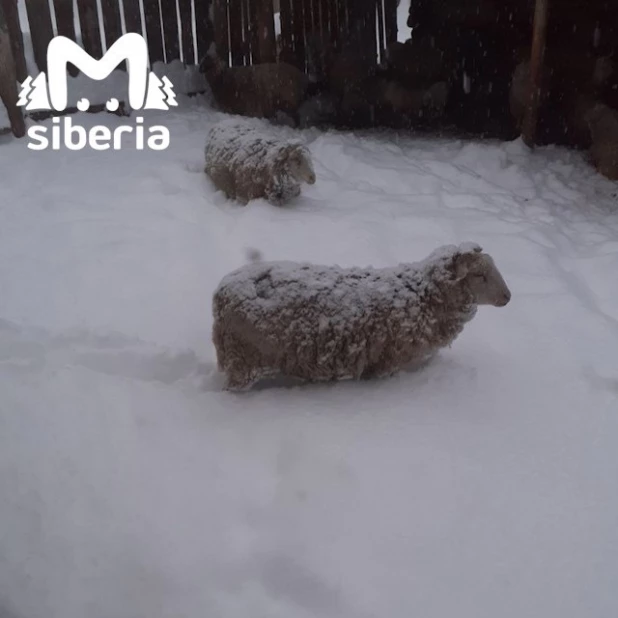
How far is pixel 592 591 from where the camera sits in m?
1.89

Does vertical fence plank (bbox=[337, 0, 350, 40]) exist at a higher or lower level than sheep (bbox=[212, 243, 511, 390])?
higher

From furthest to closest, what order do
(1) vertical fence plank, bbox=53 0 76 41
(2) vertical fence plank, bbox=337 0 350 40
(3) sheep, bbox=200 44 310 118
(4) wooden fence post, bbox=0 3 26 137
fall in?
(2) vertical fence plank, bbox=337 0 350 40, (3) sheep, bbox=200 44 310 118, (1) vertical fence plank, bbox=53 0 76 41, (4) wooden fence post, bbox=0 3 26 137

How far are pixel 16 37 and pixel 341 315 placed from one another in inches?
233

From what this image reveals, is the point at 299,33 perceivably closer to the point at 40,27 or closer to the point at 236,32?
the point at 236,32

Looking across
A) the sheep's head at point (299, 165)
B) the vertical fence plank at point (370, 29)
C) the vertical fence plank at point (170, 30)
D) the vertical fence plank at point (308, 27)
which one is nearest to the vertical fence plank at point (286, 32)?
the vertical fence plank at point (308, 27)

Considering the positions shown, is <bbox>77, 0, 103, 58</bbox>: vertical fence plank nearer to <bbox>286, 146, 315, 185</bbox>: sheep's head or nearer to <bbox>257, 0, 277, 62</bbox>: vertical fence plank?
<bbox>257, 0, 277, 62</bbox>: vertical fence plank

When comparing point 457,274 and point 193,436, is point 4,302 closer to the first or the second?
point 193,436

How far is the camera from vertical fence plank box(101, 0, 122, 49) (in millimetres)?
7586

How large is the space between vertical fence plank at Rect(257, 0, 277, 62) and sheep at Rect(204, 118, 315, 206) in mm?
2679

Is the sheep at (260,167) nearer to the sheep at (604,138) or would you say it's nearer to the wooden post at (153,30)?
the sheep at (604,138)

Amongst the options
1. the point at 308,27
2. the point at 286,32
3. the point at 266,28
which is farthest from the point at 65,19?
the point at 308,27

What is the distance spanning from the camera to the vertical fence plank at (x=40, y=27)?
7172 millimetres

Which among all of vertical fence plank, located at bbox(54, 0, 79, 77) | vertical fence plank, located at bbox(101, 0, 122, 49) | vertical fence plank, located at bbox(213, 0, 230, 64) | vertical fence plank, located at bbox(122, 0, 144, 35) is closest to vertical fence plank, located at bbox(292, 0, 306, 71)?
vertical fence plank, located at bbox(213, 0, 230, 64)

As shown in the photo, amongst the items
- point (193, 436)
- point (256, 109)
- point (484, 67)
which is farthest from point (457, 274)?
point (484, 67)
